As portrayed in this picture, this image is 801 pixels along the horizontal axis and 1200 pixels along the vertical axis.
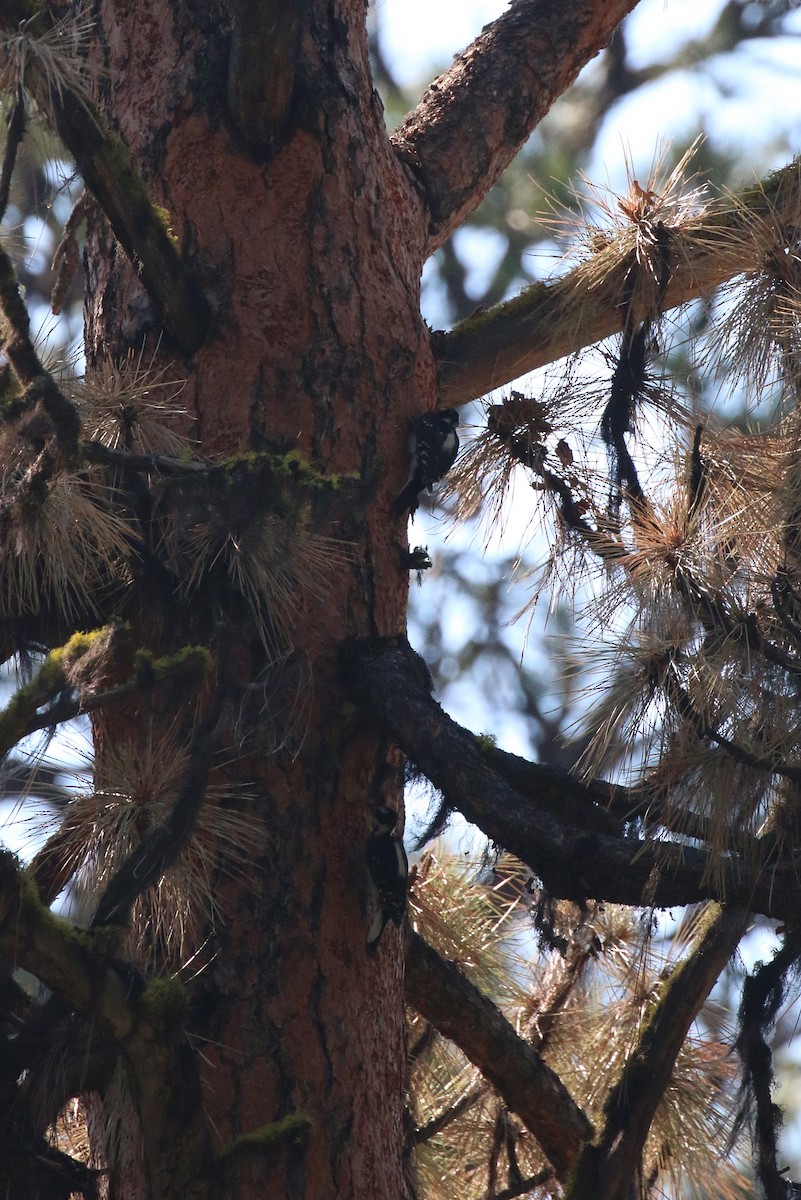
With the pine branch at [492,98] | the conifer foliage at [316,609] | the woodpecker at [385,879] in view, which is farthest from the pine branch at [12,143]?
the pine branch at [492,98]

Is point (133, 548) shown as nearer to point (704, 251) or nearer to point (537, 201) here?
point (704, 251)

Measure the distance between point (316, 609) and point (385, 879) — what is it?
398mm

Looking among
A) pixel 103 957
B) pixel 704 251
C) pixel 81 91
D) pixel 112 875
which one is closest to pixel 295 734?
pixel 112 875

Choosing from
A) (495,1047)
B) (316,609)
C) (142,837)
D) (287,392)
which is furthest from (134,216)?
(495,1047)

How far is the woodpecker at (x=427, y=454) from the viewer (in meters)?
2.01

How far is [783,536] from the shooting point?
1845mm

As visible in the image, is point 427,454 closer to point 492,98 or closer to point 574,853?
point 574,853

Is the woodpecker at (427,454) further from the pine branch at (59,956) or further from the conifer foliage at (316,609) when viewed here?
the pine branch at (59,956)

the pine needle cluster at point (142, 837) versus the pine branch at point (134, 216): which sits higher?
the pine branch at point (134, 216)

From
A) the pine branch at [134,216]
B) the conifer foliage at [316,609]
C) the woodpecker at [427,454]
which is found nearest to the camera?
the conifer foliage at [316,609]

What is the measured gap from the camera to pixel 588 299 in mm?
2230

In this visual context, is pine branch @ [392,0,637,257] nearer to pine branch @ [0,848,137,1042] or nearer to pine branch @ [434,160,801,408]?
pine branch @ [434,160,801,408]

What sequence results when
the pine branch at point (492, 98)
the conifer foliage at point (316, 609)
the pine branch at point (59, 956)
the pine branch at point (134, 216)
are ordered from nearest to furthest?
the pine branch at point (59, 956), the conifer foliage at point (316, 609), the pine branch at point (134, 216), the pine branch at point (492, 98)

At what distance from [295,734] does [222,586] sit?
25 cm
